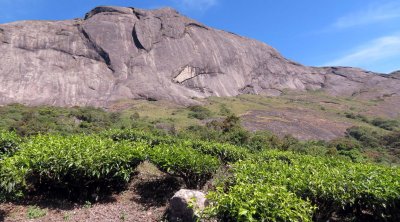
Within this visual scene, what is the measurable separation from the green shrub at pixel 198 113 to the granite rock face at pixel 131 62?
9.13m

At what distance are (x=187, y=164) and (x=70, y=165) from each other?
2.95m

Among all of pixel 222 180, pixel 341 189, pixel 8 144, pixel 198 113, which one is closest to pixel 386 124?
pixel 198 113

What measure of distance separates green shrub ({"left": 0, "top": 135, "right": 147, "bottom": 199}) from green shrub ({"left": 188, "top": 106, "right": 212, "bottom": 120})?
180 feet

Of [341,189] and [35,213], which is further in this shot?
[35,213]

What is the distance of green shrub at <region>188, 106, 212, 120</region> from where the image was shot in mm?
65375

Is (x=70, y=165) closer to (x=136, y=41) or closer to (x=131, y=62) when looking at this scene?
(x=131, y=62)

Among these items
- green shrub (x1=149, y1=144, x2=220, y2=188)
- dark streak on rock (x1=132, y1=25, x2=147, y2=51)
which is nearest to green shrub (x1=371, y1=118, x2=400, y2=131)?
dark streak on rock (x1=132, y1=25, x2=147, y2=51)

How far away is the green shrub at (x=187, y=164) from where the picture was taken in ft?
31.4

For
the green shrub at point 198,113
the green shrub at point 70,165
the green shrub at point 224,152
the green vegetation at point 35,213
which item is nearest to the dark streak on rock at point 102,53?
the green shrub at point 198,113

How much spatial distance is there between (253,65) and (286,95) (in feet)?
49.4

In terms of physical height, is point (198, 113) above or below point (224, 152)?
below

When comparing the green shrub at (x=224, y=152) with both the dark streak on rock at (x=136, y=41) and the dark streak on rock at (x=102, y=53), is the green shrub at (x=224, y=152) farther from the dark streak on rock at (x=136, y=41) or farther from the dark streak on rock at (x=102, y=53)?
the dark streak on rock at (x=136, y=41)

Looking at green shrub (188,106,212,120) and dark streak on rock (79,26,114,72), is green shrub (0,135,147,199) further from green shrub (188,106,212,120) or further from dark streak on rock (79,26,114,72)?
dark streak on rock (79,26,114,72)

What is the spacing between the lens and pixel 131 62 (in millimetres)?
86562
